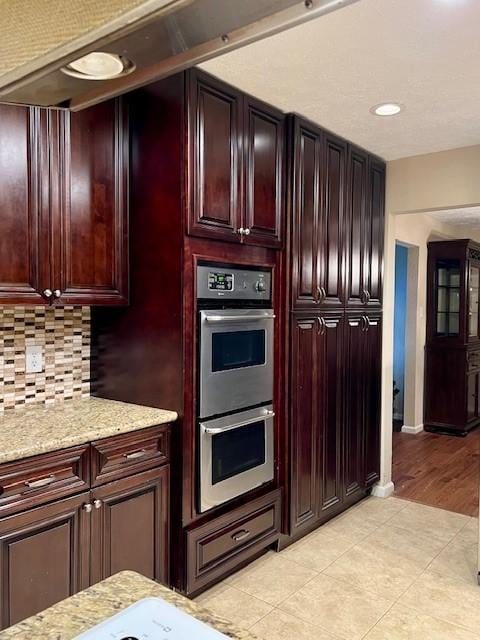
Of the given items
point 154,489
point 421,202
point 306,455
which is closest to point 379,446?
point 306,455

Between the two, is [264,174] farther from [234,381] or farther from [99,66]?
[99,66]

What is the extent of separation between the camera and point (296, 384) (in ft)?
9.54

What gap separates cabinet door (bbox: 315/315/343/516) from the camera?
123 inches

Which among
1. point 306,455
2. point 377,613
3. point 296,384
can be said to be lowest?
point 377,613

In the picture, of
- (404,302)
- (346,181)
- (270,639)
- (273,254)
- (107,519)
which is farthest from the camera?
(404,302)

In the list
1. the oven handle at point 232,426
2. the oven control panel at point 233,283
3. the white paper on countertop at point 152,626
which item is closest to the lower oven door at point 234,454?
the oven handle at point 232,426

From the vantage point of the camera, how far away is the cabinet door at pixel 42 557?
1.68 m

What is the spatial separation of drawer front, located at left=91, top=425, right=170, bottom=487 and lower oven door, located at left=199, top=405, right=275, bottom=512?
0.20m

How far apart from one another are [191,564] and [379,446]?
1.98m

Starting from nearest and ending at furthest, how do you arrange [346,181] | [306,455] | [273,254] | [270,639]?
[270,639]
[273,254]
[306,455]
[346,181]

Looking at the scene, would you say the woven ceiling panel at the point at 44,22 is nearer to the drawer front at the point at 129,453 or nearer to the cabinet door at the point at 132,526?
the drawer front at the point at 129,453

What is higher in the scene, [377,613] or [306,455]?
[306,455]

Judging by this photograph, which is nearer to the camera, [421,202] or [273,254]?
[273,254]

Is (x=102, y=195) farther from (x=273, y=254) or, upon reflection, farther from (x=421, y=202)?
(x=421, y=202)
